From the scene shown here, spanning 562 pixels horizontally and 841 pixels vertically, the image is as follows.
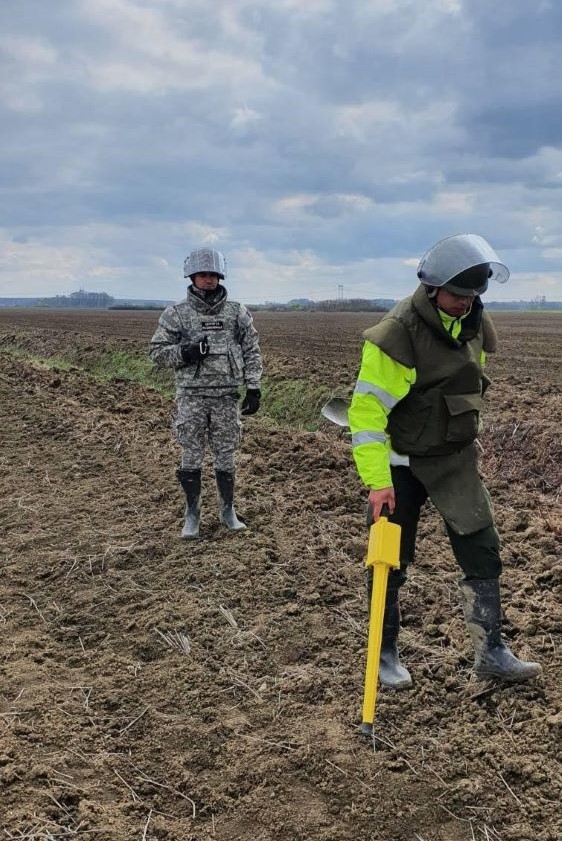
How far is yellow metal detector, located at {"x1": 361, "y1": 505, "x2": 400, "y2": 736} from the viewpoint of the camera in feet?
10.5

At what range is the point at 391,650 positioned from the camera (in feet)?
12.2

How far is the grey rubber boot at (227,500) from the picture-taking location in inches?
233

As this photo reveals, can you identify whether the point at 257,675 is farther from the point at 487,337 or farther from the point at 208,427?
the point at 208,427

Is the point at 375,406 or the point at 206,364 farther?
the point at 206,364

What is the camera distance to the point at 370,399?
3252 millimetres

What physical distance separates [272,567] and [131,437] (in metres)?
4.60

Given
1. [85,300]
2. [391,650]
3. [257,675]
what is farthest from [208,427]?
[85,300]

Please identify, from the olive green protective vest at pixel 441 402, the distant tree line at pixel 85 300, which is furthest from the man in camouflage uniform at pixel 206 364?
the distant tree line at pixel 85 300

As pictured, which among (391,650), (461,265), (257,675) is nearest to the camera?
(461,265)

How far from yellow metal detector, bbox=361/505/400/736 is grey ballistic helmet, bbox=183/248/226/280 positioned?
9.13 feet

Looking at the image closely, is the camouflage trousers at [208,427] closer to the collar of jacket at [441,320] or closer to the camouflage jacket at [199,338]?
the camouflage jacket at [199,338]

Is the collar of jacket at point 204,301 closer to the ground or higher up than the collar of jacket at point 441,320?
higher up

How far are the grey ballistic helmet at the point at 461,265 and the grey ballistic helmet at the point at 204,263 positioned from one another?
2.45 meters

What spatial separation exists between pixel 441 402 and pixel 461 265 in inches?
24.7
